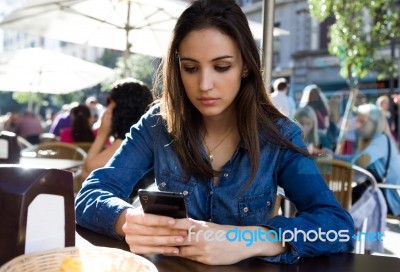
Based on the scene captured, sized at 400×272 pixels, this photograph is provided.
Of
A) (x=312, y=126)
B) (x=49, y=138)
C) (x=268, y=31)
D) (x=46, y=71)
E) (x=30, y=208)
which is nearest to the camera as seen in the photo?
(x=30, y=208)

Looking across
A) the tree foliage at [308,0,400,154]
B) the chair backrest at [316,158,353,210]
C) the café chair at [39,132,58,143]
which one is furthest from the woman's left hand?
the café chair at [39,132,58,143]

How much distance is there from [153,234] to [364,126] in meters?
3.03

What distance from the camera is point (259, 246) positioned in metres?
1.12

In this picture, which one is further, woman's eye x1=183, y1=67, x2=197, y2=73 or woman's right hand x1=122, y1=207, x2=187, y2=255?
woman's eye x1=183, y1=67, x2=197, y2=73

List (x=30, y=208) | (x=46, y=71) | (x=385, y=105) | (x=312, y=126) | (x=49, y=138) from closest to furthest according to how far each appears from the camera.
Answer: (x=30, y=208) → (x=312, y=126) → (x=385, y=105) → (x=49, y=138) → (x=46, y=71)

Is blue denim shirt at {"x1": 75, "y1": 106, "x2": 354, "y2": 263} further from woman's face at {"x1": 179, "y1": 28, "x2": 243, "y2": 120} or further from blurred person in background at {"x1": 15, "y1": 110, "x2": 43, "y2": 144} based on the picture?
blurred person in background at {"x1": 15, "y1": 110, "x2": 43, "y2": 144}

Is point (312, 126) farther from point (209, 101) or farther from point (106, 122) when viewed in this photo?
point (209, 101)

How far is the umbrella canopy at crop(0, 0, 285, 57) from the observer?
5.17 metres

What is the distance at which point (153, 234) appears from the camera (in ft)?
3.61

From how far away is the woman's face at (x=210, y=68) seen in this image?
4.66 feet

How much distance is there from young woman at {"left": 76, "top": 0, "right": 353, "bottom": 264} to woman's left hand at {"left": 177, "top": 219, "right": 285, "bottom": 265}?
0.17 metres

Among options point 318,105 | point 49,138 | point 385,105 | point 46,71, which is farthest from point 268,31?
Answer: point 46,71

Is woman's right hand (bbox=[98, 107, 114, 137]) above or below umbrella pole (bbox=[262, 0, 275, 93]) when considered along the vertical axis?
below

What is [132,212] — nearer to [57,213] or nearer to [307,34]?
[57,213]
